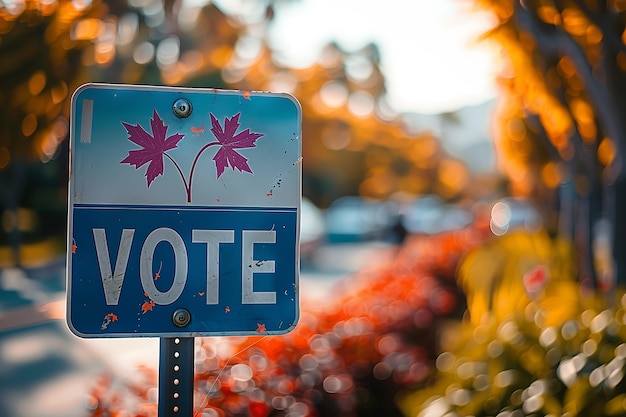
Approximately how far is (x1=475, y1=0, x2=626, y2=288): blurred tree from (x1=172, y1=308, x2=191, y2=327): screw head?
13.4 feet

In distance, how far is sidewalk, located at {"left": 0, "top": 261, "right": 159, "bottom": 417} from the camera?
6.50 m

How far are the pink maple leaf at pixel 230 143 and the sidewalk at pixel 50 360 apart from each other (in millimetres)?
2767

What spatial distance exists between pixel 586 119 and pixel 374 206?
50.4 m

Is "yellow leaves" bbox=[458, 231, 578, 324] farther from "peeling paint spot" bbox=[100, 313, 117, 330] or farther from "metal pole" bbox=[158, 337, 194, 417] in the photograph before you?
"peeling paint spot" bbox=[100, 313, 117, 330]

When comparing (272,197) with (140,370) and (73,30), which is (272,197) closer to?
(140,370)

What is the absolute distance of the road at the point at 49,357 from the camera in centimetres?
647

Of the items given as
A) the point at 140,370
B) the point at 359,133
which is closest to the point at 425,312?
the point at 140,370

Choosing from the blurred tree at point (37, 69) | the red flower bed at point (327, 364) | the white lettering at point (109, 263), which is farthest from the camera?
the blurred tree at point (37, 69)

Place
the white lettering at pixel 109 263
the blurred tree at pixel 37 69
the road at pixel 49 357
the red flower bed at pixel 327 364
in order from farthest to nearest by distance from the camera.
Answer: the road at pixel 49 357, the blurred tree at pixel 37 69, the red flower bed at pixel 327 364, the white lettering at pixel 109 263

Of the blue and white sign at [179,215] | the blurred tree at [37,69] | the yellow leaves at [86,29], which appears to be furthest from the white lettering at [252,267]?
the yellow leaves at [86,29]

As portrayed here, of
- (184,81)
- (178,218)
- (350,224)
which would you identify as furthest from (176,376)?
(350,224)

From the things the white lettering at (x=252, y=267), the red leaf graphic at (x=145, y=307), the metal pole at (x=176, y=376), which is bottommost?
the metal pole at (x=176, y=376)

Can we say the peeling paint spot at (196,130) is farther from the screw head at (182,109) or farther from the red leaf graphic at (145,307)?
the red leaf graphic at (145,307)

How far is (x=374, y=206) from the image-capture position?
58.1 metres
